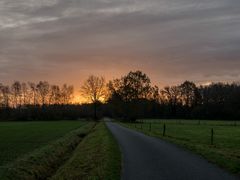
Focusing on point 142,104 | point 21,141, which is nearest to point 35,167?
point 21,141

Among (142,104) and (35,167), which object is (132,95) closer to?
(142,104)

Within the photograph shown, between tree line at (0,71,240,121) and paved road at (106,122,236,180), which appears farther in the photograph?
tree line at (0,71,240,121)

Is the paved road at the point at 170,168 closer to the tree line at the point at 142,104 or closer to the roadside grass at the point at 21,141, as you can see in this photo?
the roadside grass at the point at 21,141

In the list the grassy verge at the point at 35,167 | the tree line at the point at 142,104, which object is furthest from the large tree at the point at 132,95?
the grassy verge at the point at 35,167

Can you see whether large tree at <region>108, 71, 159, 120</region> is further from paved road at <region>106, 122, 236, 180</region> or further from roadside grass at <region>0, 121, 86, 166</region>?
paved road at <region>106, 122, 236, 180</region>

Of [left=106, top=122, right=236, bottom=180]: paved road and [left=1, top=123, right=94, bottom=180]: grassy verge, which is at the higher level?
[left=106, top=122, right=236, bottom=180]: paved road

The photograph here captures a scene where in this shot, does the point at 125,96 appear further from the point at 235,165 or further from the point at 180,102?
the point at 235,165

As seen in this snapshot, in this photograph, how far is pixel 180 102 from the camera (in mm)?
188750

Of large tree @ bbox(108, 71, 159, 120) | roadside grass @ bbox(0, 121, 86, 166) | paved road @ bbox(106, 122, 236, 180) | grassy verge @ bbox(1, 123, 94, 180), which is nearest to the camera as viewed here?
paved road @ bbox(106, 122, 236, 180)

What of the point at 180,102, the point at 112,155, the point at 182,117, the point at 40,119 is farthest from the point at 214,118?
the point at 112,155

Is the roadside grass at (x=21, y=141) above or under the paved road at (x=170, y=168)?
under

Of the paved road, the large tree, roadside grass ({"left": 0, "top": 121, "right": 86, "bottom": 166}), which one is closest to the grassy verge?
roadside grass ({"left": 0, "top": 121, "right": 86, "bottom": 166})

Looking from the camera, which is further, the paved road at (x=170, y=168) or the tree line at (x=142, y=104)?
the tree line at (x=142, y=104)

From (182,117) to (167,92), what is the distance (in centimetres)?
2597
